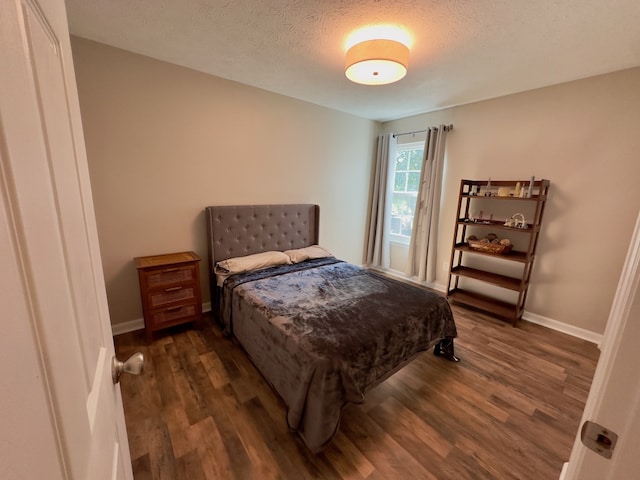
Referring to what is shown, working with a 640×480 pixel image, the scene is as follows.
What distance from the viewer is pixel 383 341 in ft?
5.51

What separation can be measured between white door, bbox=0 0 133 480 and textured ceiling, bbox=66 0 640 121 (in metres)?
1.56

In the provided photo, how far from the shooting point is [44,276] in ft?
1.09

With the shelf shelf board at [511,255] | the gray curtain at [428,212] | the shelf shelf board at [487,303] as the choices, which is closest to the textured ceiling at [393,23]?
the gray curtain at [428,212]

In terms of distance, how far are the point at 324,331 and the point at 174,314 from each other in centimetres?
159

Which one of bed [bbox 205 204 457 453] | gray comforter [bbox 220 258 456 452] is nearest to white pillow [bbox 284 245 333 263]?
bed [bbox 205 204 457 453]

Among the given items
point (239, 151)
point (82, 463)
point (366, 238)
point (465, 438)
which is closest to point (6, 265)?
point (82, 463)

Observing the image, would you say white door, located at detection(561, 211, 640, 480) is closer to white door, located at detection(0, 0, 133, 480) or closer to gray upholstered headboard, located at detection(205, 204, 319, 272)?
white door, located at detection(0, 0, 133, 480)

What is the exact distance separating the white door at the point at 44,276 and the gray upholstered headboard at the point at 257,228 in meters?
2.26

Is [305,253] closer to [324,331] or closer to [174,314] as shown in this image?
[174,314]

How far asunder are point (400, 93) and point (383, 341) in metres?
2.69

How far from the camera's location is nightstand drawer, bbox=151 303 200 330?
2.32 metres

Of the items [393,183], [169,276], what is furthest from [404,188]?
[169,276]

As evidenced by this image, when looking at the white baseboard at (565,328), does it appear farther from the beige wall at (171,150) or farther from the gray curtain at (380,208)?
the beige wall at (171,150)

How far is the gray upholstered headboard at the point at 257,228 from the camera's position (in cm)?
279
